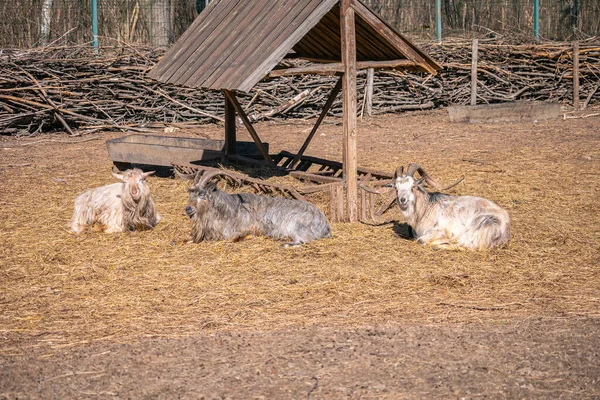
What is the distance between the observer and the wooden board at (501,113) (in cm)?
1780

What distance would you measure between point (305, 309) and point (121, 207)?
3513 millimetres

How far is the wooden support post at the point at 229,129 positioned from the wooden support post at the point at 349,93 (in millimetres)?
3306

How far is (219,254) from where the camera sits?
28.0ft

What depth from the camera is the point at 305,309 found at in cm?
682

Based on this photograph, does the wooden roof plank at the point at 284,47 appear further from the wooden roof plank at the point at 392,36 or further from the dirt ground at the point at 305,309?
the dirt ground at the point at 305,309

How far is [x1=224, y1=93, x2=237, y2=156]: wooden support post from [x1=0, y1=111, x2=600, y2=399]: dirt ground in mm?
1650

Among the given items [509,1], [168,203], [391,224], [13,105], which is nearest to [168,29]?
[13,105]

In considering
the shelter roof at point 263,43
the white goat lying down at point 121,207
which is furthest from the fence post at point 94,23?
the white goat lying down at point 121,207

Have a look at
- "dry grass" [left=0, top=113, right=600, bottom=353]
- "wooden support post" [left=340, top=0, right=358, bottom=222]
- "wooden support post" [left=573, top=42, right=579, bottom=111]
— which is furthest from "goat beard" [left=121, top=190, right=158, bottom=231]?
"wooden support post" [left=573, top=42, right=579, bottom=111]

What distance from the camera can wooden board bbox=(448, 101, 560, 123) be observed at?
701 inches

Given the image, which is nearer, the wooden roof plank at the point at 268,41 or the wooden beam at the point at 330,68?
the wooden roof plank at the point at 268,41

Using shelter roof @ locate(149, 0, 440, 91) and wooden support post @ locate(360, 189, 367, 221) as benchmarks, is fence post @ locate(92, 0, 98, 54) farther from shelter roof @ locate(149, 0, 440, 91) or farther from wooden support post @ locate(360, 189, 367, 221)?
wooden support post @ locate(360, 189, 367, 221)

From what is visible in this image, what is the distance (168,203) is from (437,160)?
15.8 feet

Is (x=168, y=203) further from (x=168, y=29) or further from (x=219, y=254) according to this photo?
(x=168, y=29)
